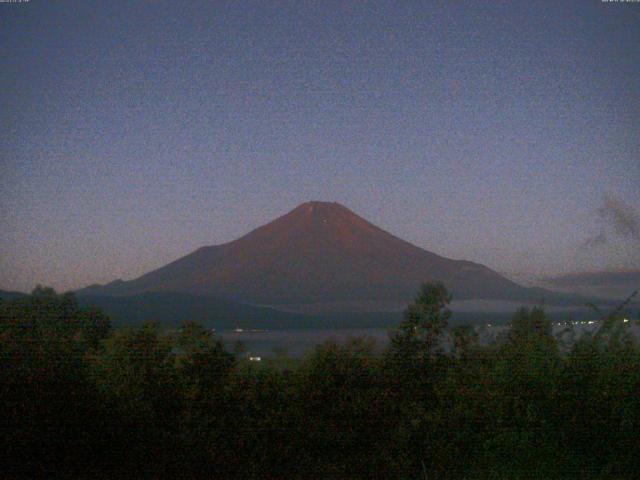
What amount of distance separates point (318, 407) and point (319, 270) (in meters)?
11.8

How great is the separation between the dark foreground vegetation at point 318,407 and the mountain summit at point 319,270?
815 centimetres

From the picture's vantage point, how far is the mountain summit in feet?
49.2

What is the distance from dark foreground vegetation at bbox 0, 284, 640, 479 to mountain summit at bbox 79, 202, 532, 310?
815 cm

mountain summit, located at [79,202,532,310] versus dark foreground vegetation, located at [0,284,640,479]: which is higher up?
mountain summit, located at [79,202,532,310]

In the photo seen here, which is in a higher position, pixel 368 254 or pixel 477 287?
pixel 368 254

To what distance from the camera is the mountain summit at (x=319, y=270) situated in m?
15.0

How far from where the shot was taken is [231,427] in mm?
4762

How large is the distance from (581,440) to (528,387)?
0.51 metres

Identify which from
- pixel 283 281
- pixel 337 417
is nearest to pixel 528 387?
pixel 337 417

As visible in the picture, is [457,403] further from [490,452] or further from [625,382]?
[625,382]

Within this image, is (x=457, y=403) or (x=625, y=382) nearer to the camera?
(x=625, y=382)

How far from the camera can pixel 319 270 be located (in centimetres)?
1681

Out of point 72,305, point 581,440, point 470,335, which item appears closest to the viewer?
point 581,440

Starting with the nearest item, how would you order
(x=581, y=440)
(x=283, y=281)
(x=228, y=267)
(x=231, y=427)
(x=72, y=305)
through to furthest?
(x=581, y=440) → (x=231, y=427) → (x=72, y=305) → (x=283, y=281) → (x=228, y=267)
